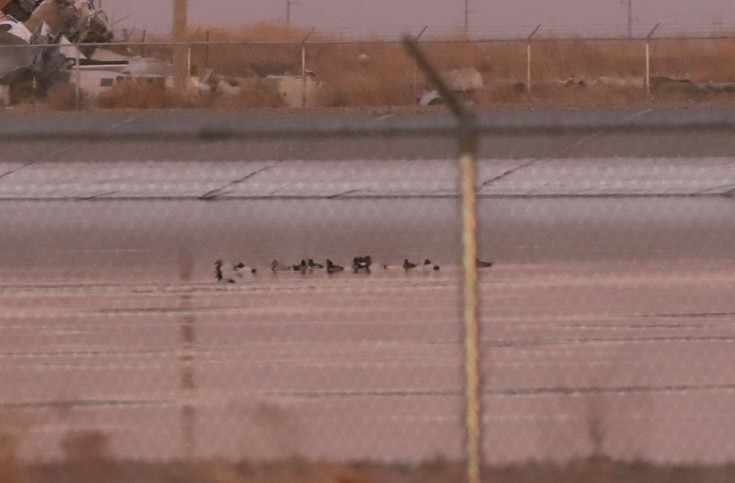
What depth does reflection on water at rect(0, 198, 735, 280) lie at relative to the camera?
20.5 m

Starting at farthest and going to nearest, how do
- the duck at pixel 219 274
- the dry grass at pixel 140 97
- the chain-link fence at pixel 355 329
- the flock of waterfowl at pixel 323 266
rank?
1. the dry grass at pixel 140 97
2. the flock of waterfowl at pixel 323 266
3. the duck at pixel 219 274
4. the chain-link fence at pixel 355 329

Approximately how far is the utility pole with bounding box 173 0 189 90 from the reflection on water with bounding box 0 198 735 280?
47.7 feet

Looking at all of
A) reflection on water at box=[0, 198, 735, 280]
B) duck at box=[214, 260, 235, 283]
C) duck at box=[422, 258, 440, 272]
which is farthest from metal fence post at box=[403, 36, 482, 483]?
duck at box=[422, 258, 440, 272]

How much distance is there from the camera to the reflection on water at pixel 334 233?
20453mm

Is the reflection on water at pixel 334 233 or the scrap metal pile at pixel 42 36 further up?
the scrap metal pile at pixel 42 36

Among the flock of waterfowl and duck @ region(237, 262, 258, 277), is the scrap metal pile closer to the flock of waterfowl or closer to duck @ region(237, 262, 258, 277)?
the flock of waterfowl

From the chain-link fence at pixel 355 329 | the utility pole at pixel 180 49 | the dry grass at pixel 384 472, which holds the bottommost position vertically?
the dry grass at pixel 384 472

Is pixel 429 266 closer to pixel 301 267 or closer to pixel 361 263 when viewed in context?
pixel 361 263

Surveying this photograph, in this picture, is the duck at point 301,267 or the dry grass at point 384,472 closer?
the dry grass at point 384,472

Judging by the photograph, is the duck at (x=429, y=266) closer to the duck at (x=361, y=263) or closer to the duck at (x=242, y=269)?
the duck at (x=361, y=263)

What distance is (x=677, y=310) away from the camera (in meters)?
15.7

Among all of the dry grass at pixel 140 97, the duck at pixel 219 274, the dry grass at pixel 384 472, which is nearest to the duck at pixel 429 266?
the duck at pixel 219 274

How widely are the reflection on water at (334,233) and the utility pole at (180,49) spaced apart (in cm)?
1455

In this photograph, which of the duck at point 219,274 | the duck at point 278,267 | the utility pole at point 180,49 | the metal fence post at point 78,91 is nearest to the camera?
the duck at point 219,274
